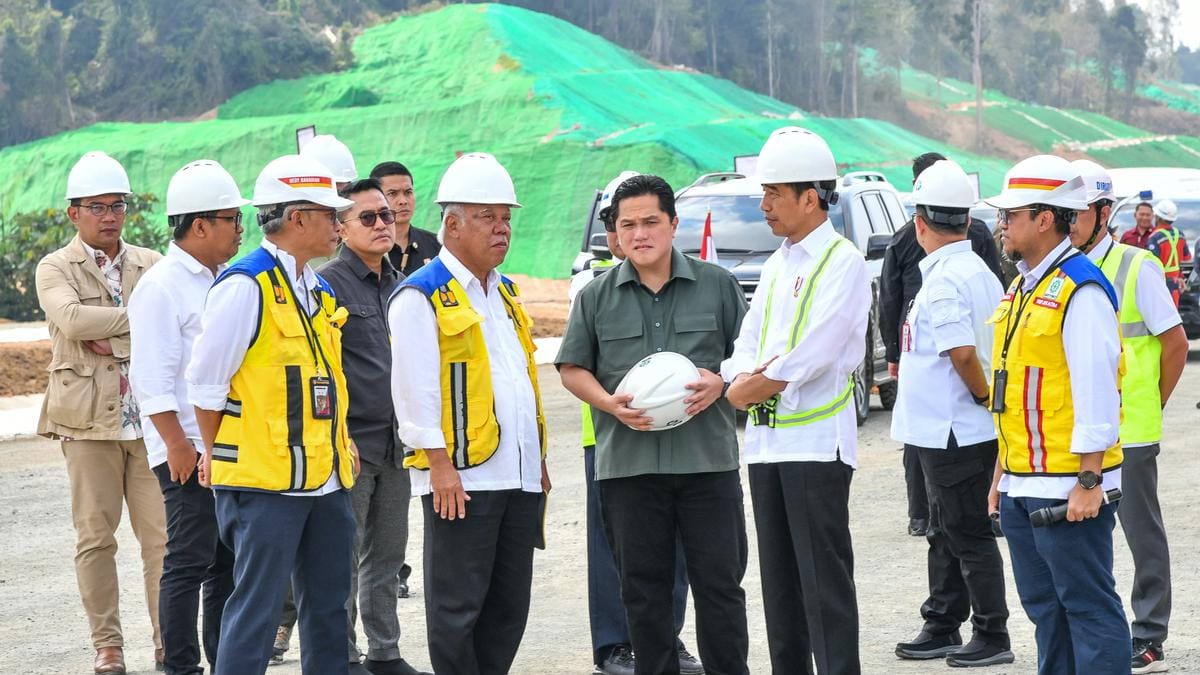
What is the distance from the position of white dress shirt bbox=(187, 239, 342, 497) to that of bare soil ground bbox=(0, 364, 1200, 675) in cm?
200

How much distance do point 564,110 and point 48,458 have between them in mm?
38907

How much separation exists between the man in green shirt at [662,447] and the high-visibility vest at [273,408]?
1.03 meters

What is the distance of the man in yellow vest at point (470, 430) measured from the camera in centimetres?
559

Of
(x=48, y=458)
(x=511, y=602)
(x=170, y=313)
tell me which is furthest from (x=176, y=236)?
(x=48, y=458)

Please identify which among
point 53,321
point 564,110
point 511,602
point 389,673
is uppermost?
point 564,110

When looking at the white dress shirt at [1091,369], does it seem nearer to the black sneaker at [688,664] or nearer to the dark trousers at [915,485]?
the black sneaker at [688,664]

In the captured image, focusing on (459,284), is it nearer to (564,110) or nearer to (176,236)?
(176,236)

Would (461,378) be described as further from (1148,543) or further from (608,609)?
(1148,543)

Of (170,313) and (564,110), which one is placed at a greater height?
(564,110)

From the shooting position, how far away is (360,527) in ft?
22.1

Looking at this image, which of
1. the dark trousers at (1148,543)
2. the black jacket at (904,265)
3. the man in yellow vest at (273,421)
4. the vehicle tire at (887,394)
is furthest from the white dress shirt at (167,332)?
the vehicle tire at (887,394)

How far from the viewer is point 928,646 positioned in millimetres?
6844

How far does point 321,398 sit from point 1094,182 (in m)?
2.83

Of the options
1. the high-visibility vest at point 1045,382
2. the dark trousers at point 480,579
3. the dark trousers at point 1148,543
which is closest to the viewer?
the high-visibility vest at point 1045,382
